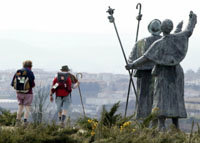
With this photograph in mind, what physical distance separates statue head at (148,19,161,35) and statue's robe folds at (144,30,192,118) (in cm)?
125

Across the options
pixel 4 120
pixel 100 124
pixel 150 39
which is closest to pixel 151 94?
pixel 150 39

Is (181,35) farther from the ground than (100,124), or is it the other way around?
(181,35)

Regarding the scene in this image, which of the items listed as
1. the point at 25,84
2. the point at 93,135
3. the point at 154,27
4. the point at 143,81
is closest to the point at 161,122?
the point at 143,81

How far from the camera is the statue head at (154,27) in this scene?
1405cm

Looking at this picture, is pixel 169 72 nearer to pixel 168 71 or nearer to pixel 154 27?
pixel 168 71

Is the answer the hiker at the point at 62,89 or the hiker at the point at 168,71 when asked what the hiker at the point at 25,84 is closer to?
the hiker at the point at 62,89

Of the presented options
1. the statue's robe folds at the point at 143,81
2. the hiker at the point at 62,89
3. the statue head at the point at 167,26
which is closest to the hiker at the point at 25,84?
the hiker at the point at 62,89

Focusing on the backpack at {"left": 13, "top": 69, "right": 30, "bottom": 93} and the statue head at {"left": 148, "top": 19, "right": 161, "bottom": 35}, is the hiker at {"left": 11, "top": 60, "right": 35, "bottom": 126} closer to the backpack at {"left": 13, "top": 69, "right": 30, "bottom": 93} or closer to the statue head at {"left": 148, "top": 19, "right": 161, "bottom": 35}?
the backpack at {"left": 13, "top": 69, "right": 30, "bottom": 93}

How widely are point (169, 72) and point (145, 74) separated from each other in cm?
147

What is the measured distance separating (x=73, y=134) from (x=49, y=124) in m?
0.63

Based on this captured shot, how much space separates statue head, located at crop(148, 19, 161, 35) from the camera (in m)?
14.1

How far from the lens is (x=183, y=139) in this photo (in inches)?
395

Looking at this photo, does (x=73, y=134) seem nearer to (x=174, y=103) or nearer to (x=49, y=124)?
(x=49, y=124)

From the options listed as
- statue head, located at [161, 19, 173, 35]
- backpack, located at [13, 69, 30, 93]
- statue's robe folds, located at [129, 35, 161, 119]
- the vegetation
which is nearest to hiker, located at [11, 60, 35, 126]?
backpack, located at [13, 69, 30, 93]
